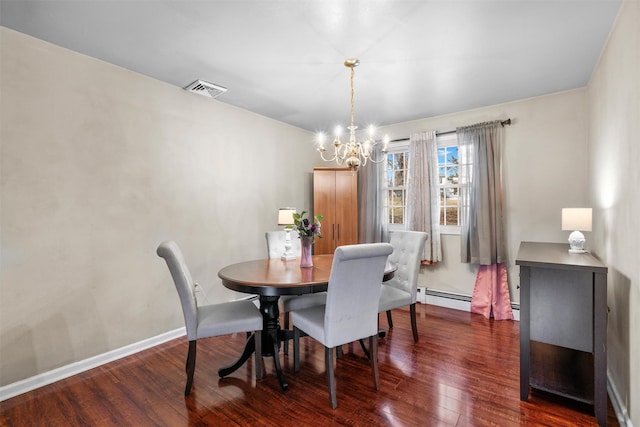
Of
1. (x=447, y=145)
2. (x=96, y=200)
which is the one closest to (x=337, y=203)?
(x=447, y=145)

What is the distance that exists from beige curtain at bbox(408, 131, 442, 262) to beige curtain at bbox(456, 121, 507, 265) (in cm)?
35

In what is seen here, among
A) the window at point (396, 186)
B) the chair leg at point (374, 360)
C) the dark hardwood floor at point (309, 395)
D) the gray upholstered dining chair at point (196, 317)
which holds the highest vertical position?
the window at point (396, 186)

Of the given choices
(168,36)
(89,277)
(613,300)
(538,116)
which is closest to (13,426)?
(89,277)

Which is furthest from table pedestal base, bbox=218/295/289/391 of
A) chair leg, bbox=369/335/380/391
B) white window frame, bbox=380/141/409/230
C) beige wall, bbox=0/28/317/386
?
white window frame, bbox=380/141/409/230

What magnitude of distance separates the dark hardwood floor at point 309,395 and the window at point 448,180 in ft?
5.67

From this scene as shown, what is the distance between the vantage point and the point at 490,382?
2.26 m

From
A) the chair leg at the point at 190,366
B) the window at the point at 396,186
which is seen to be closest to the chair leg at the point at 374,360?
the chair leg at the point at 190,366

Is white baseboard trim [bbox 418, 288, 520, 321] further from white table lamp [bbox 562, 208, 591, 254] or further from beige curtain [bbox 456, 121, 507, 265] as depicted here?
white table lamp [bbox 562, 208, 591, 254]

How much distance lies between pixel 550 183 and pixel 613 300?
1710mm

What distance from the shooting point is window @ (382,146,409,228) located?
4523 millimetres

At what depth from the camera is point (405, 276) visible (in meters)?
3.07

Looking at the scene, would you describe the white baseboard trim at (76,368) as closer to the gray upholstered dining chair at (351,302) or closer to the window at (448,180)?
the gray upholstered dining chair at (351,302)

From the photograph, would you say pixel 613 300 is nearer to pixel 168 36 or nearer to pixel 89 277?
pixel 168 36

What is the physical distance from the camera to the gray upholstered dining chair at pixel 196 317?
2.06 metres
